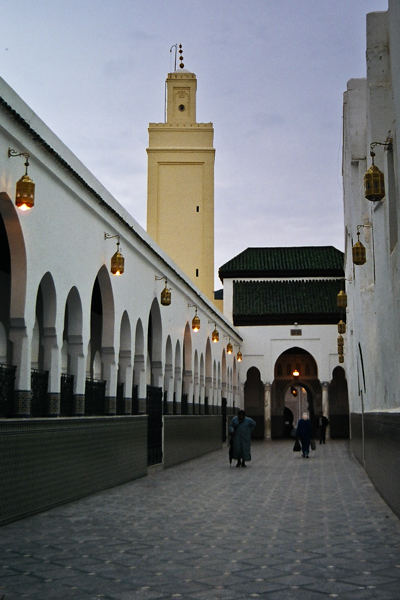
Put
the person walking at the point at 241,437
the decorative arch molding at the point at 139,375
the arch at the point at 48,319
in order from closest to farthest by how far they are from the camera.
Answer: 1. the arch at the point at 48,319
2. the decorative arch molding at the point at 139,375
3. the person walking at the point at 241,437

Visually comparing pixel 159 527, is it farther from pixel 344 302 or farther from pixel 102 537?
pixel 344 302

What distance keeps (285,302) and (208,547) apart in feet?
87.6

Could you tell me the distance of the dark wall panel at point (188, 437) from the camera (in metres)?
16.6

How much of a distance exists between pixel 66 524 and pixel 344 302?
1347cm

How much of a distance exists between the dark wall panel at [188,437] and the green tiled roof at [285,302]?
8.63 metres

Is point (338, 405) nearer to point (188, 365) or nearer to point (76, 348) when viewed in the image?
point (188, 365)

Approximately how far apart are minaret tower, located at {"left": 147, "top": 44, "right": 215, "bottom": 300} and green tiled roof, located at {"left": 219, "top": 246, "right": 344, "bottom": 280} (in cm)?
133

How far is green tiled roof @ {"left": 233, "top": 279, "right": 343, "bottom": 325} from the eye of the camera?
106 feet

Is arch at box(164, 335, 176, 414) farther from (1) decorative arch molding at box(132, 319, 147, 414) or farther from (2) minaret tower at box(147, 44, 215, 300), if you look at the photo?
(2) minaret tower at box(147, 44, 215, 300)

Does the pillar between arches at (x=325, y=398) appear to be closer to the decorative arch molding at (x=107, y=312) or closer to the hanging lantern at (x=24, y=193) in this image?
the decorative arch molding at (x=107, y=312)

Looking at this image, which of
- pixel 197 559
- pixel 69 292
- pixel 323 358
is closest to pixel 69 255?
pixel 69 292

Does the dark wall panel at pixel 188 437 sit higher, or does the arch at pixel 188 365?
the arch at pixel 188 365

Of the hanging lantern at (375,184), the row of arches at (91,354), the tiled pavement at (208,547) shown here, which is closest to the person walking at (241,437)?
the row of arches at (91,354)

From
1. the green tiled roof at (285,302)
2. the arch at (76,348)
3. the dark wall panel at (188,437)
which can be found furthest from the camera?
the green tiled roof at (285,302)
